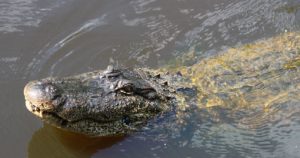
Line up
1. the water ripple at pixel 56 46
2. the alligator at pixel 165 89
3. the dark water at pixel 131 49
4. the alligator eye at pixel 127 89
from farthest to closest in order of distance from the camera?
the water ripple at pixel 56 46 < the dark water at pixel 131 49 < the alligator eye at pixel 127 89 < the alligator at pixel 165 89

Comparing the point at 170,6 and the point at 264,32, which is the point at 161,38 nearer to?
the point at 170,6

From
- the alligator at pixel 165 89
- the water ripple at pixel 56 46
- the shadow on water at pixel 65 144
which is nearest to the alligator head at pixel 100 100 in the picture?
the alligator at pixel 165 89

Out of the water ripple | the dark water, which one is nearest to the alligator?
the dark water

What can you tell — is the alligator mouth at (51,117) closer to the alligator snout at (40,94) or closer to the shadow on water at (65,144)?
the alligator snout at (40,94)

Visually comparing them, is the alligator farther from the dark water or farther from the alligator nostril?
the dark water

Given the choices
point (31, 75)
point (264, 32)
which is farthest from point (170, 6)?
point (31, 75)

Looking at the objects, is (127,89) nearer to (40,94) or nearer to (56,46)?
(40,94)
